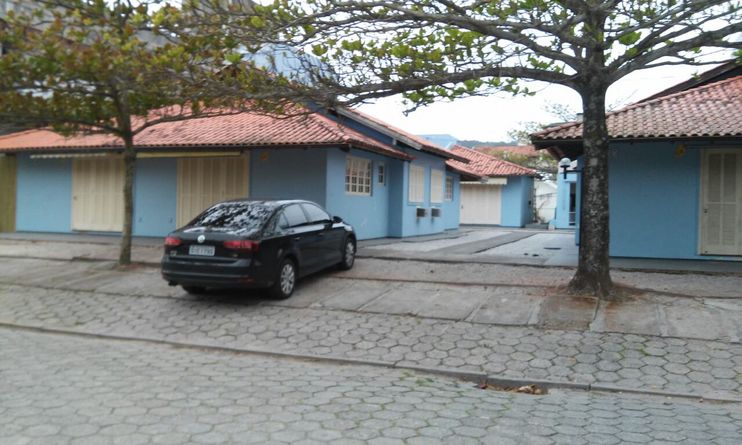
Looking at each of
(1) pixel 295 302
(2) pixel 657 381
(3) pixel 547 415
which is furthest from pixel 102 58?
(2) pixel 657 381

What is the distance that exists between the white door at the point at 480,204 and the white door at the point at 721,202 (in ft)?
55.4

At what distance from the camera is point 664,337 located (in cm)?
648

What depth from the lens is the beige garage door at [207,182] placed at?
595 inches

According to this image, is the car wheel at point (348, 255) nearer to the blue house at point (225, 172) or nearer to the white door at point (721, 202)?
the blue house at point (225, 172)

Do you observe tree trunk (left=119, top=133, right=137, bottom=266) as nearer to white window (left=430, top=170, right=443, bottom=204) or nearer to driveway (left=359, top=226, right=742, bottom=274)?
driveway (left=359, top=226, right=742, bottom=274)

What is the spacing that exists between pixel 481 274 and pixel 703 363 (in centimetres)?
439

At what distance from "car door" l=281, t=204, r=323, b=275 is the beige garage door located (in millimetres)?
6086

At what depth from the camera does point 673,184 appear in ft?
37.8

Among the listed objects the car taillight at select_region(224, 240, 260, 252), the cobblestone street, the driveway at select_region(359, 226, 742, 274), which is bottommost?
the cobblestone street

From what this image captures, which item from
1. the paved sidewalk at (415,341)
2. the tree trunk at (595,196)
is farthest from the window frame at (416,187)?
the paved sidewalk at (415,341)

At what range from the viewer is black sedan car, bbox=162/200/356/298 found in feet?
25.6

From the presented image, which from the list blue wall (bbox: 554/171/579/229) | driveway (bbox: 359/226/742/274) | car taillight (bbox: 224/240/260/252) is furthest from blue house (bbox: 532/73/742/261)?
blue wall (bbox: 554/171/579/229)

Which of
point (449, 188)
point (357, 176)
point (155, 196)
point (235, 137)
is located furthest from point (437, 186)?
point (155, 196)

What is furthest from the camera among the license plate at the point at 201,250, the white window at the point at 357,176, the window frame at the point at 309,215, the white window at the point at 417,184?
the white window at the point at 417,184
